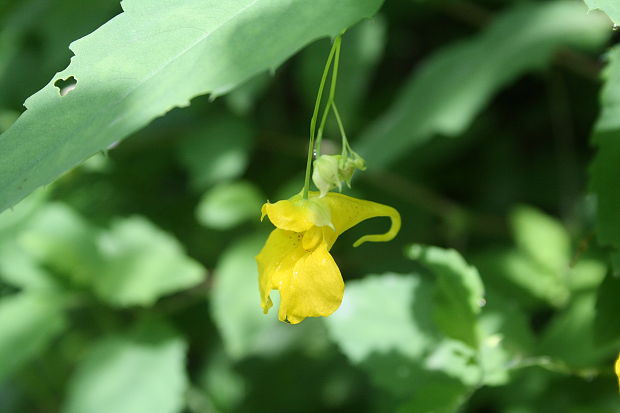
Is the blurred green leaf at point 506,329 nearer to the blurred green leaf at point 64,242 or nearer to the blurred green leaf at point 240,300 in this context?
the blurred green leaf at point 240,300

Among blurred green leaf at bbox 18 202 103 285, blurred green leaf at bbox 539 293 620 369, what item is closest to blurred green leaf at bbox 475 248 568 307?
blurred green leaf at bbox 539 293 620 369

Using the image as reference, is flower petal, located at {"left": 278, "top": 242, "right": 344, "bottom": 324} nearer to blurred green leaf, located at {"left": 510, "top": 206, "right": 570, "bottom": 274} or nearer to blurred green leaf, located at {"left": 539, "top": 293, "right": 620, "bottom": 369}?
blurred green leaf, located at {"left": 539, "top": 293, "right": 620, "bottom": 369}

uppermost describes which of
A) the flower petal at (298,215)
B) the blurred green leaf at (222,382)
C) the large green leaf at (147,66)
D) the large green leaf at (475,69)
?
the large green leaf at (147,66)

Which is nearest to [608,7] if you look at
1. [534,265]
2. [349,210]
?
[349,210]

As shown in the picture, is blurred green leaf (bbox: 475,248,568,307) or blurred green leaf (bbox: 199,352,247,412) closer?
blurred green leaf (bbox: 475,248,568,307)

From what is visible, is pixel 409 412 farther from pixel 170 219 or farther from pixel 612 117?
pixel 170 219

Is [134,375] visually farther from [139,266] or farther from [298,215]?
[298,215]

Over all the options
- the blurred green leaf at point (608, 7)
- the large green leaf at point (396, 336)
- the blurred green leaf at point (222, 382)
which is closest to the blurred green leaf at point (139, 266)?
the blurred green leaf at point (222, 382)
